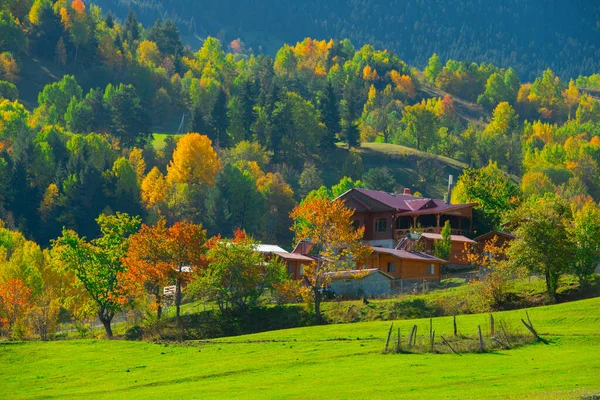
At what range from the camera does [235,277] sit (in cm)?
7594

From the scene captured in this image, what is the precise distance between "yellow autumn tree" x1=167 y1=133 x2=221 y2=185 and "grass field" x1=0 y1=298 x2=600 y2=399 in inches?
3435

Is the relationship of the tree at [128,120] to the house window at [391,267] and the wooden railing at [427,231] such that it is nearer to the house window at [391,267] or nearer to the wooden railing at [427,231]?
the wooden railing at [427,231]

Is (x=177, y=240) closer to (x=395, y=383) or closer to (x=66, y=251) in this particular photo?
(x=66, y=251)

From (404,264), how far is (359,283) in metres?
8.22

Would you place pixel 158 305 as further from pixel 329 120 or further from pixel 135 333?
pixel 329 120

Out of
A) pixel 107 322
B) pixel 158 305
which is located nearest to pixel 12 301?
pixel 107 322

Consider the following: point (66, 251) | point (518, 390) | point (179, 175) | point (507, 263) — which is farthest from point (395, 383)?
point (179, 175)

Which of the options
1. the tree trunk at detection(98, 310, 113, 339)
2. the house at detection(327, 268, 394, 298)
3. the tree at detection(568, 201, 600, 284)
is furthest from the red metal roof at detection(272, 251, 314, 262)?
the tree at detection(568, 201, 600, 284)

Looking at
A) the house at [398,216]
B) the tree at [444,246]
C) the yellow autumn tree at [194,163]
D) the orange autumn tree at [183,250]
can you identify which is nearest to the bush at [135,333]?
the orange autumn tree at [183,250]

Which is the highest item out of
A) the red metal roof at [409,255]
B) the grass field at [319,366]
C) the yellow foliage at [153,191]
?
the yellow foliage at [153,191]

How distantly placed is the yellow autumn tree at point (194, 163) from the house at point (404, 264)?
69194 millimetres

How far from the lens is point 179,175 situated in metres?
152

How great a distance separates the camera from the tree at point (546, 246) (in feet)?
226

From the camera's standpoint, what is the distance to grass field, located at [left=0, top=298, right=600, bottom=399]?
4162cm
